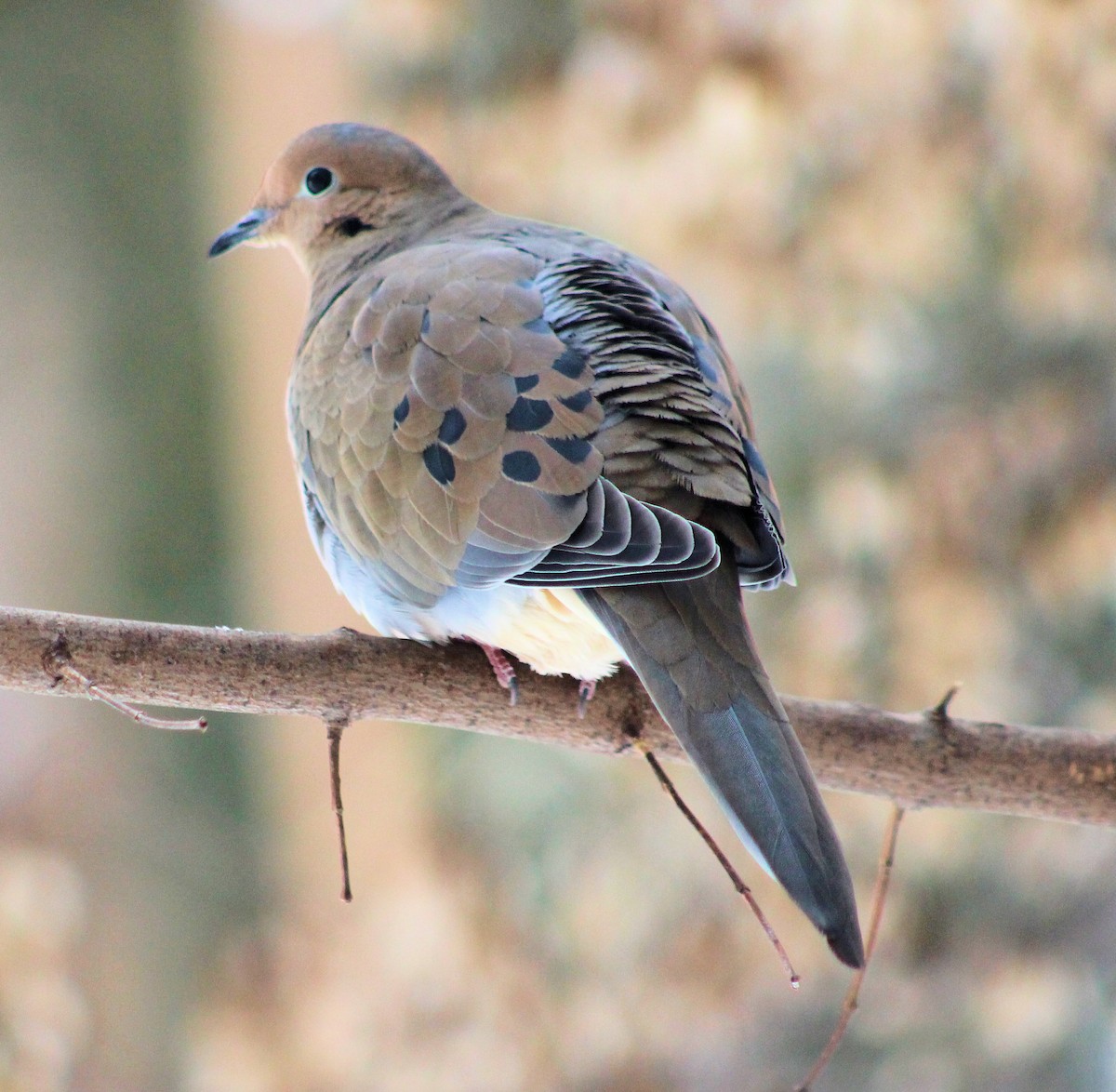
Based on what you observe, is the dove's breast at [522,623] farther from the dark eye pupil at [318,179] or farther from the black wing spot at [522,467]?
the dark eye pupil at [318,179]

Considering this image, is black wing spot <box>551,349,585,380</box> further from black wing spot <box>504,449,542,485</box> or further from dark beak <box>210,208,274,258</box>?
dark beak <box>210,208,274,258</box>

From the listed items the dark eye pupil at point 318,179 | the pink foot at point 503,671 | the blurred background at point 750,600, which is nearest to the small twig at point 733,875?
the pink foot at point 503,671

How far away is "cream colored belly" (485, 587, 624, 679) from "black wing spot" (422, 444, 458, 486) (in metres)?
0.19

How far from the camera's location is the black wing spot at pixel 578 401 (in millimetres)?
1598

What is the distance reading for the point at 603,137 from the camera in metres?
3.03

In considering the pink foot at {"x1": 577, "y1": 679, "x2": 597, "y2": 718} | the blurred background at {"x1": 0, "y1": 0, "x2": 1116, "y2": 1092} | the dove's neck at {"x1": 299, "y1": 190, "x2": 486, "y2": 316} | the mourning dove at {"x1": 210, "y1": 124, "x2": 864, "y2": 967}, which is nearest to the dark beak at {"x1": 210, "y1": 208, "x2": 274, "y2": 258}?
the dove's neck at {"x1": 299, "y1": 190, "x2": 486, "y2": 316}

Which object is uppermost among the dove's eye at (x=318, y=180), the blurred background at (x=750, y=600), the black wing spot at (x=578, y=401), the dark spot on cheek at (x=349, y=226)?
the black wing spot at (x=578, y=401)

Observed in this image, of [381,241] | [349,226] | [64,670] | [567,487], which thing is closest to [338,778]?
[64,670]

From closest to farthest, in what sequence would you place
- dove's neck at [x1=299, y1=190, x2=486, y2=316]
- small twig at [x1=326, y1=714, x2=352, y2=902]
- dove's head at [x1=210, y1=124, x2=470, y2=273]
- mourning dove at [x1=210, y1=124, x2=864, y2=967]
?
mourning dove at [x1=210, y1=124, x2=864, y2=967] < small twig at [x1=326, y1=714, x2=352, y2=902] < dove's neck at [x1=299, y1=190, x2=486, y2=316] < dove's head at [x1=210, y1=124, x2=470, y2=273]

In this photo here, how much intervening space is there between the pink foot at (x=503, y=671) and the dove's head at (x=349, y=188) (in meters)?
1.05

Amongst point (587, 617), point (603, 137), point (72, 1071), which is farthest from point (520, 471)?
point (72, 1071)

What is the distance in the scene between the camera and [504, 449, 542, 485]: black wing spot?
1.57 m

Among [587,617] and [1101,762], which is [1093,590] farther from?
[587,617]

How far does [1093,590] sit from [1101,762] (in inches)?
54.6
